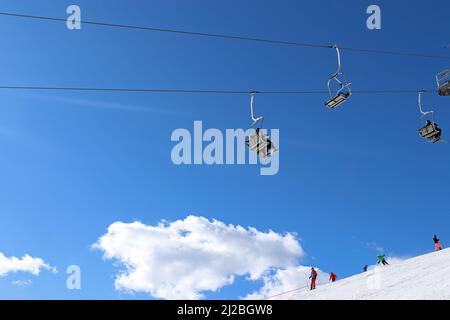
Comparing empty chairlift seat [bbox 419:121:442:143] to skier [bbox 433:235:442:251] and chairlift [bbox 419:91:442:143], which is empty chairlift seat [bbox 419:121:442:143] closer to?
chairlift [bbox 419:91:442:143]

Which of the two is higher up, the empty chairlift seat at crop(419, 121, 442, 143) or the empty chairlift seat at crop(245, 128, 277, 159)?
the empty chairlift seat at crop(419, 121, 442, 143)

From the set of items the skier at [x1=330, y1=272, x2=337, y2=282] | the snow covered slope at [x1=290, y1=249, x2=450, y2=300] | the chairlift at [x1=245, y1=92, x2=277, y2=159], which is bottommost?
the snow covered slope at [x1=290, y1=249, x2=450, y2=300]

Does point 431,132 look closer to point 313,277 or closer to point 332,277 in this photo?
Answer: point 313,277

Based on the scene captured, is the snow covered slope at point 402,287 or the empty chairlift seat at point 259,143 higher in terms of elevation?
the empty chairlift seat at point 259,143

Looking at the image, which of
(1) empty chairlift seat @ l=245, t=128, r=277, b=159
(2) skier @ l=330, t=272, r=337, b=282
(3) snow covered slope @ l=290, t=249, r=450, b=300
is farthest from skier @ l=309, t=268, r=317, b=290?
(1) empty chairlift seat @ l=245, t=128, r=277, b=159

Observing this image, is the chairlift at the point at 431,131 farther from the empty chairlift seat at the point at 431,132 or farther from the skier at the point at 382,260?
the skier at the point at 382,260

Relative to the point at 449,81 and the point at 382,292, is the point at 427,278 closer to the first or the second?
the point at 382,292

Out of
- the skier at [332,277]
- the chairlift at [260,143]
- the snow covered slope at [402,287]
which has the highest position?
the chairlift at [260,143]

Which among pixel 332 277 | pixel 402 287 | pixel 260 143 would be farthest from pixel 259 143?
pixel 332 277

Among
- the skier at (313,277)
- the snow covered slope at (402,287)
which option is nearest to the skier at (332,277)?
the snow covered slope at (402,287)

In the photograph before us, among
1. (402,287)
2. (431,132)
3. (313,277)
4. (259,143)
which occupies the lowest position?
(402,287)

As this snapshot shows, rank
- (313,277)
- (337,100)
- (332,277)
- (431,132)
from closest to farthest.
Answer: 1. (337,100)
2. (431,132)
3. (313,277)
4. (332,277)

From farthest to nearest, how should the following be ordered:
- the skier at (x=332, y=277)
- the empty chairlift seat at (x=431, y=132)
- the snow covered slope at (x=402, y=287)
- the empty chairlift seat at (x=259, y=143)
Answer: the skier at (x=332, y=277)
the empty chairlift seat at (x=431, y=132)
the empty chairlift seat at (x=259, y=143)
the snow covered slope at (x=402, y=287)
